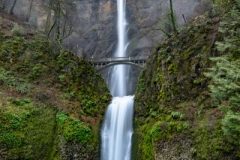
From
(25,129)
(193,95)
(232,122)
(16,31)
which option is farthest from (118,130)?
(16,31)

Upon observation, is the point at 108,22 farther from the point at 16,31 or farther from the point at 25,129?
the point at 25,129

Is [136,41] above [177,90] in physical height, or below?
above

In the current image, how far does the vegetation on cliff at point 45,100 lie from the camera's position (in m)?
14.2

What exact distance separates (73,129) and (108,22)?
29881 mm

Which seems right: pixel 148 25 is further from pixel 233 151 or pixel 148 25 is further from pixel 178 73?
pixel 233 151

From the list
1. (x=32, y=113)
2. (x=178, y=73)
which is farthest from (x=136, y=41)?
(x=32, y=113)

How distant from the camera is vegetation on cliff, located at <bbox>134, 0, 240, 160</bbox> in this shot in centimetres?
995

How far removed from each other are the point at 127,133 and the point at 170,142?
422cm

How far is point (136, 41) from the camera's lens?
123 feet

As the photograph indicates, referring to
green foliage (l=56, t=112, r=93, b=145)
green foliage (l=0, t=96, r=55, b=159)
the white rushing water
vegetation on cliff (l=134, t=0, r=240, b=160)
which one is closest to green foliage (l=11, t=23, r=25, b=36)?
green foliage (l=0, t=96, r=55, b=159)

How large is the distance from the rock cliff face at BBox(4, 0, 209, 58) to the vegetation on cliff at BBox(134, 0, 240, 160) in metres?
18.1

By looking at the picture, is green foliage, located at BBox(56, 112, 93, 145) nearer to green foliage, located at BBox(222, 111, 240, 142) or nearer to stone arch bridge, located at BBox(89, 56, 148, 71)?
green foliage, located at BBox(222, 111, 240, 142)

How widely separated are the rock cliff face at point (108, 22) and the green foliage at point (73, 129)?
19954 millimetres

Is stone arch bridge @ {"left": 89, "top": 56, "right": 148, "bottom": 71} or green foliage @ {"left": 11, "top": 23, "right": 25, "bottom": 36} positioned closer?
green foliage @ {"left": 11, "top": 23, "right": 25, "bottom": 36}
